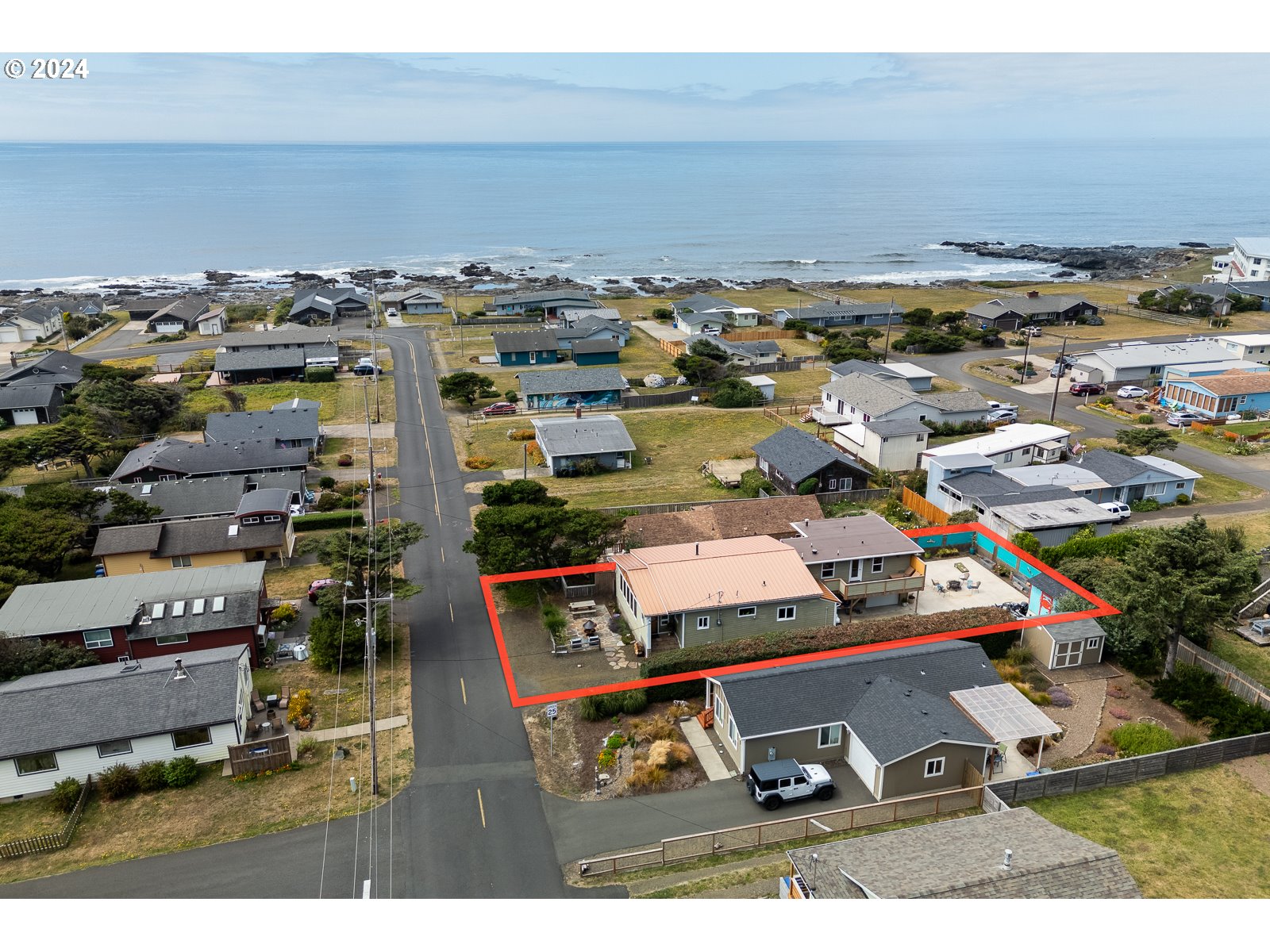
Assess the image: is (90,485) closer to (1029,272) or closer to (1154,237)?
(1029,272)

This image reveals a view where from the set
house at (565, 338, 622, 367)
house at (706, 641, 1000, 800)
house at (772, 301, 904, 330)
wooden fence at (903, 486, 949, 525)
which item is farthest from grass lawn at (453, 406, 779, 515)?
house at (772, 301, 904, 330)

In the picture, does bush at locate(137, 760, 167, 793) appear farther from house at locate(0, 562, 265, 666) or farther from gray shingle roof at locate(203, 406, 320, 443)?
gray shingle roof at locate(203, 406, 320, 443)

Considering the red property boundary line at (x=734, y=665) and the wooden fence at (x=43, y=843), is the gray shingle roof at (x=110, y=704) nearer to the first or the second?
the wooden fence at (x=43, y=843)

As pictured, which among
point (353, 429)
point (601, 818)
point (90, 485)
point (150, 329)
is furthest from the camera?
point (150, 329)

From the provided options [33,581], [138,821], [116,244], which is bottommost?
[138,821]

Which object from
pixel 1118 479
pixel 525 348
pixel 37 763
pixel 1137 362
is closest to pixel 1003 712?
pixel 1118 479

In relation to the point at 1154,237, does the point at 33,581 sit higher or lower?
lower

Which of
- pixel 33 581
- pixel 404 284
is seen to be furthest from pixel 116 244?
pixel 33 581
